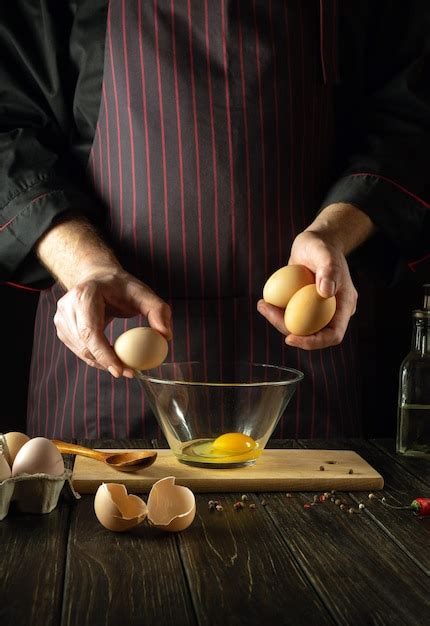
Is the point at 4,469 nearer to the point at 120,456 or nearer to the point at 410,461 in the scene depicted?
the point at 120,456

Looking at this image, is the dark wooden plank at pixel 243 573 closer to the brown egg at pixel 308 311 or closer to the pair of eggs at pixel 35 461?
the pair of eggs at pixel 35 461

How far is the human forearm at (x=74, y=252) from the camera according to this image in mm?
1496

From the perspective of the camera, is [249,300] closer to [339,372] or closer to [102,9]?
[339,372]

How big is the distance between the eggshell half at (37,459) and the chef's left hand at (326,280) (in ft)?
1.39

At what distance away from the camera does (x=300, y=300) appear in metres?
1.39

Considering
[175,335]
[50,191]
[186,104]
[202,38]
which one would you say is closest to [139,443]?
[175,335]

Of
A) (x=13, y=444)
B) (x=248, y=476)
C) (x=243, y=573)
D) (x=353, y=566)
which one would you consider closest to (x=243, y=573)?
(x=243, y=573)

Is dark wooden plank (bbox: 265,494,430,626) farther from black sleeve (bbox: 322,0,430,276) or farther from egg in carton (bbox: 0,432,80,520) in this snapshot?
black sleeve (bbox: 322,0,430,276)

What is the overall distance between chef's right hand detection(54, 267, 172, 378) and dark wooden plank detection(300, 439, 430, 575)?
37 centimetres

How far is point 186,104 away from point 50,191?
0.96 feet

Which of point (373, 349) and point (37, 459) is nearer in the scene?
point (37, 459)

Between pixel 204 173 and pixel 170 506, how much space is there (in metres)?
0.74

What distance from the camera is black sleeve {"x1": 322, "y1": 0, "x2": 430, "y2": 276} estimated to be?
1.72m

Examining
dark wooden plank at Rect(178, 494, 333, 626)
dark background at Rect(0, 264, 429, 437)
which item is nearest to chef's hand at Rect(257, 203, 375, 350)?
dark wooden plank at Rect(178, 494, 333, 626)
